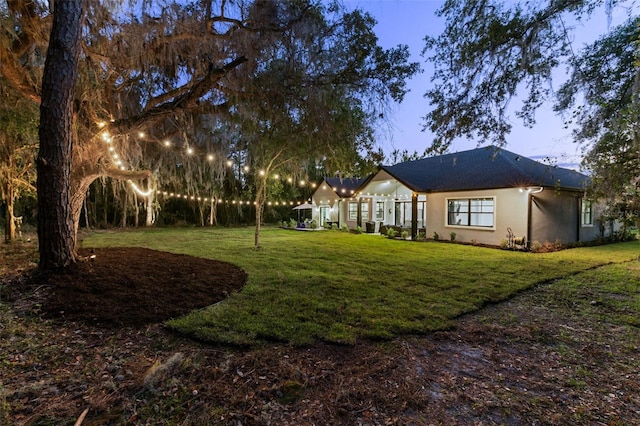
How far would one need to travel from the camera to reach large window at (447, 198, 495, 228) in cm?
1073

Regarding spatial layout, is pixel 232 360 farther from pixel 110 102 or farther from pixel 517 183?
pixel 517 183

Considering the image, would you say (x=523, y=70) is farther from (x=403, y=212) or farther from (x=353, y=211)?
(x=353, y=211)

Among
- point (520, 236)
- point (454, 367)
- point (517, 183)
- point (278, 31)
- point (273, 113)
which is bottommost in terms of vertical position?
point (454, 367)

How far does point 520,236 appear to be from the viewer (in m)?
9.60

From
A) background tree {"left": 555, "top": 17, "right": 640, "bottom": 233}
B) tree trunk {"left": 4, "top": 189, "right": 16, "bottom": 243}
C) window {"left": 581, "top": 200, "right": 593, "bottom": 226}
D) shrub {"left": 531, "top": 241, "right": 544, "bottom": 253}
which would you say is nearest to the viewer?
background tree {"left": 555, "top": 17, "right": 640, "bottom": 233}

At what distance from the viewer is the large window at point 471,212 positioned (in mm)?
10727

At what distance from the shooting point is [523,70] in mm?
3789

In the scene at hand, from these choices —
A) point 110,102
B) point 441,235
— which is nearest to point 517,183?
point 441,235

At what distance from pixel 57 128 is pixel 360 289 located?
524 cm

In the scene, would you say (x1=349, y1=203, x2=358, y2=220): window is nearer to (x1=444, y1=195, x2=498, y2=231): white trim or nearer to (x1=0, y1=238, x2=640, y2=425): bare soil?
(x1=444, y1=195, x2=498, y2=231): white trim

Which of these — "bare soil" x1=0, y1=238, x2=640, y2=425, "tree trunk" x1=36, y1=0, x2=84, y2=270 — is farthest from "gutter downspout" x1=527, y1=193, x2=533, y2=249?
"tree trunk" x1=36, y1=0, x2=84, y2=270

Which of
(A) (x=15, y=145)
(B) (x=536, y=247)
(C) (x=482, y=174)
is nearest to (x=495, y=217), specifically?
(B) (x=536, y=247)

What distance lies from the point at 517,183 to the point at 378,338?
915 cm

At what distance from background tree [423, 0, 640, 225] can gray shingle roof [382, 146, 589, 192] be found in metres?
4.88
